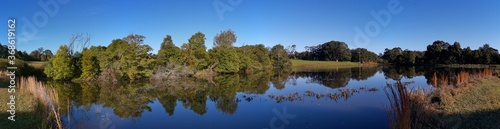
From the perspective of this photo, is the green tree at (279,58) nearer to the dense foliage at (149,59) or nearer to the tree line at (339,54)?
the dense foliage at (149,59)

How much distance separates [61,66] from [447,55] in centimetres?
8477

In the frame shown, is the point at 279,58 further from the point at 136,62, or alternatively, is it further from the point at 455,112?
the point at 455,112

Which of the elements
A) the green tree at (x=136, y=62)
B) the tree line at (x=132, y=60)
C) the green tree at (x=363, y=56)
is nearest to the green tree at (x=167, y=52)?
the tree line at (x=132, y=60)

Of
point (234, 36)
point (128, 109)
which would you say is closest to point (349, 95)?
point (128, 109)

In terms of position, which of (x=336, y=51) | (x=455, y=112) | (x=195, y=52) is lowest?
(x=455, y=112)

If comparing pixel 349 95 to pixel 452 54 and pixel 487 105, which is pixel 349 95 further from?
pixel 452 54

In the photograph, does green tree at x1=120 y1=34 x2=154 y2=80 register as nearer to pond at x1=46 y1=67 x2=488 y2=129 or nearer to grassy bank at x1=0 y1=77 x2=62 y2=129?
pond at x1=46 y1=67 x2=488 y2=129

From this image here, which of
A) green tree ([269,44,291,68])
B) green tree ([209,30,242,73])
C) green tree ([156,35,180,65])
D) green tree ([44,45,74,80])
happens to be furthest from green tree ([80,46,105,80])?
green tree ([269,44,291,68])

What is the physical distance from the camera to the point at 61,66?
30406 mm

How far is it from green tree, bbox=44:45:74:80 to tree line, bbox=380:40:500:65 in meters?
78.8

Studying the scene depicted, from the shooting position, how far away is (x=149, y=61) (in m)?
31.5

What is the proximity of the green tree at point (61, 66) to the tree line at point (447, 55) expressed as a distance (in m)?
78.8

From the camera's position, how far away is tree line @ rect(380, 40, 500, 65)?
65.1 metres

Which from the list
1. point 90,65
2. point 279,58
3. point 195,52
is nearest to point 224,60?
point 195,52
